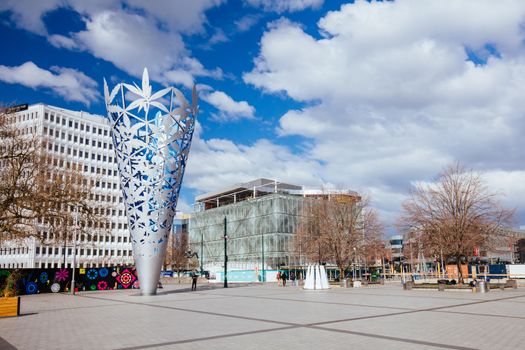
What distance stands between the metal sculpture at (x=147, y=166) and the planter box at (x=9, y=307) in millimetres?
10199

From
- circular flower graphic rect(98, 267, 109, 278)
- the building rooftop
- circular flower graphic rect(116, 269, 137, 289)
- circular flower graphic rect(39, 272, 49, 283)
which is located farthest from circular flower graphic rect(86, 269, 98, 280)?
the building rooftop

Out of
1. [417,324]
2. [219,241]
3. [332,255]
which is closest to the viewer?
[417,324]

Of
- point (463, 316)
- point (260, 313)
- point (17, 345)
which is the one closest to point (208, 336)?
point (17, 345)

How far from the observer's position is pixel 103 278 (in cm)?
3991

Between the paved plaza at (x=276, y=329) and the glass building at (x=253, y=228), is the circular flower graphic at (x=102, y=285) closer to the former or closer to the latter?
the paved plaza at (x=276, y=329)

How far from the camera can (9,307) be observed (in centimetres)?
1664

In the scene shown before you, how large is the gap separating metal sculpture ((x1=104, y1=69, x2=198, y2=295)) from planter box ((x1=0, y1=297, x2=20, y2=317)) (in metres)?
10.2

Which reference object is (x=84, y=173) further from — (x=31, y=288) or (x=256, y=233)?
(x=31, y=288)

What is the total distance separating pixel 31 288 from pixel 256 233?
152 feet

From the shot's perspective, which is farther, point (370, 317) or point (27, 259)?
point (27, 259)

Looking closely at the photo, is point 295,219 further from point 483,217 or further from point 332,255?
point 483,217

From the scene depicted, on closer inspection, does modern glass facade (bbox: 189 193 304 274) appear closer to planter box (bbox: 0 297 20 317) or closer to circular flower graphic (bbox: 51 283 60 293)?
circular flower graphic (bbox: 51 283 60 293)

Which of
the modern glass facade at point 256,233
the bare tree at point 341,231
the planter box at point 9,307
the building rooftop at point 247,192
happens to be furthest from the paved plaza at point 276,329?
the building rooftop at point 247,192

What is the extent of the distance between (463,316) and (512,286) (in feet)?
66.2
